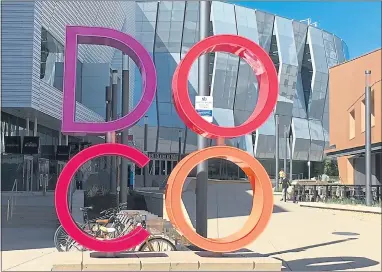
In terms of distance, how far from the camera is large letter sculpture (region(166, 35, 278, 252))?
7992 millimetres

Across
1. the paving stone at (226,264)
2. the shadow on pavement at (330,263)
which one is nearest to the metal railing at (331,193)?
the shadow on pavement at (330,263)

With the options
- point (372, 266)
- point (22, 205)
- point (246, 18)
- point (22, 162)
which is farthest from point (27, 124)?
point (246, 18)

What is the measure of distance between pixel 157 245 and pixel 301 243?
154 inches

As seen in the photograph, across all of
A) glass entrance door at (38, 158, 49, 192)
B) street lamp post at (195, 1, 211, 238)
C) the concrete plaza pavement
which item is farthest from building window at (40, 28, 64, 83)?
street lamp post at (195, 1, 211, 238)

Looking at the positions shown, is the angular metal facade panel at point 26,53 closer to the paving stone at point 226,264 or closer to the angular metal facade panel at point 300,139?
the paving stone at point 226,264

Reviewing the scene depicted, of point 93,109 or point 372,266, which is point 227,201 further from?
point 93,109

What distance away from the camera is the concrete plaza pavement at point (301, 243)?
8844mm

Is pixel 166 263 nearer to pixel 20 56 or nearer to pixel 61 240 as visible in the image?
pixel 61 240

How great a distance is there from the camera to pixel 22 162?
101 ft

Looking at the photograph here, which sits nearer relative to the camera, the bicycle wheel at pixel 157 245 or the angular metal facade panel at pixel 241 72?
the bicycle wheel at pixel 157 245

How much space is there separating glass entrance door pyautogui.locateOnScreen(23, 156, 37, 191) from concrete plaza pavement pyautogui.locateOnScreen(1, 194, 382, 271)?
16.3 meters

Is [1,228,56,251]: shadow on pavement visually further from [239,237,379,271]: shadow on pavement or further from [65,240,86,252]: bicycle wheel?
[239,237,379,271]: shadow on pavement

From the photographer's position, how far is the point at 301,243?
37.8 feet

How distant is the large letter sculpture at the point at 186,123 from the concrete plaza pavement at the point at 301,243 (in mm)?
959
